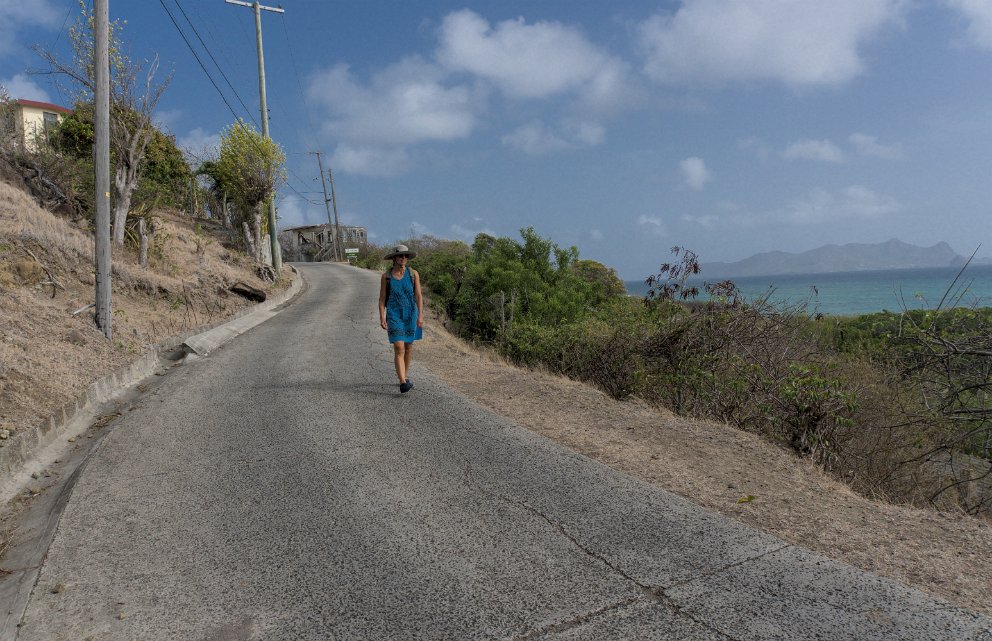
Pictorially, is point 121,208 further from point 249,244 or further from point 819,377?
point 819,377

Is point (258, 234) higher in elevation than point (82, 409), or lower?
higher

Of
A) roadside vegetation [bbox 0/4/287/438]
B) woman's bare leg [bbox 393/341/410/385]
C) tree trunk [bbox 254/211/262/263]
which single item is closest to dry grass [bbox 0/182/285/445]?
roadside vegetation [bbox 0/4/287/438]

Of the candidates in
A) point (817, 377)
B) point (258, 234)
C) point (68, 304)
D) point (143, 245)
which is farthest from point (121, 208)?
point (817, 377)

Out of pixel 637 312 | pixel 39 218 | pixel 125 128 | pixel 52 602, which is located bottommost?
pixel 52 602

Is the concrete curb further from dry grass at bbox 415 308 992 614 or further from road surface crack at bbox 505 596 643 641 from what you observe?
road surface crack at bbox 505 596 643 641

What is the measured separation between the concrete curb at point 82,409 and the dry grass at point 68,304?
13 centimetres

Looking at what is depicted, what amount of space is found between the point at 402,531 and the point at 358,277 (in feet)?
99.7

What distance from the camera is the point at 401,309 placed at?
7.43 m

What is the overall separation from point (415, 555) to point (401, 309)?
4351 mm

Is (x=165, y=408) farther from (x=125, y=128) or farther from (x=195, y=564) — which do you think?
(x=125, y=128)

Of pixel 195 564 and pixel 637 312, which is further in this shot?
pixel 637 312

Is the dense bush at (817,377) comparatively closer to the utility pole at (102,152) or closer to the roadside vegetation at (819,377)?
the roadside vegetation at (819,377)

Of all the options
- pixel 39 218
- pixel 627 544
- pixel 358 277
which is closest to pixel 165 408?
pixel 627 544

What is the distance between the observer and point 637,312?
12.8m
